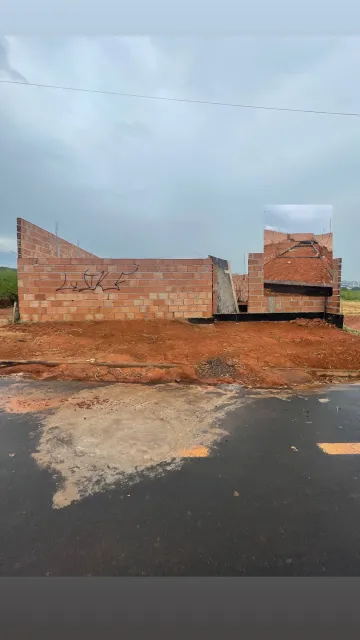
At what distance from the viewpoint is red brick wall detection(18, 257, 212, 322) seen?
310 inches

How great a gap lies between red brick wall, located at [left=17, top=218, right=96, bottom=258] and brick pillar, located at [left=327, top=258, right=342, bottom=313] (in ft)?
30.2

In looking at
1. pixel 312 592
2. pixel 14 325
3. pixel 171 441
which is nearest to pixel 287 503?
pixel 312 592

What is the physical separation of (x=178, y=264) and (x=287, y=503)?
6800 mm

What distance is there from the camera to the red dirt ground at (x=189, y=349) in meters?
4.76

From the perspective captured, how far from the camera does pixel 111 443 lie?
8.34 feet

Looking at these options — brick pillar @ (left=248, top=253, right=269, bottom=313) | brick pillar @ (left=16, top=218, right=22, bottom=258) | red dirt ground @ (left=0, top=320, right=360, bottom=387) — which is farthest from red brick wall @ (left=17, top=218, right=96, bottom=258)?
brick pillar @ (left=248, top=253, right=269, bottom=313)

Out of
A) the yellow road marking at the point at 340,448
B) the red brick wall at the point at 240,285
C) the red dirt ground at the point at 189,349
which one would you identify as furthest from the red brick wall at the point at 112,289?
the yellow road marking at the point at 340,448

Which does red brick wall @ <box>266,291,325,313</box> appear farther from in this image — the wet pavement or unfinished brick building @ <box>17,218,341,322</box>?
the wet pavement

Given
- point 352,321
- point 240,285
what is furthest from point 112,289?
point 352,321

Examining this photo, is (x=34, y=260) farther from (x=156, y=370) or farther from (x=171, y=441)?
(x=171, y=441)

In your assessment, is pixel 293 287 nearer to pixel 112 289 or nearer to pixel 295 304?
pixel 295 304

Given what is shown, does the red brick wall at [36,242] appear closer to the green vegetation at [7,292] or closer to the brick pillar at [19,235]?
the brick pillar at [19,235]

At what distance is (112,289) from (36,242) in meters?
3.08

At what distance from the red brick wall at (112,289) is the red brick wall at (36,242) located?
50cm
